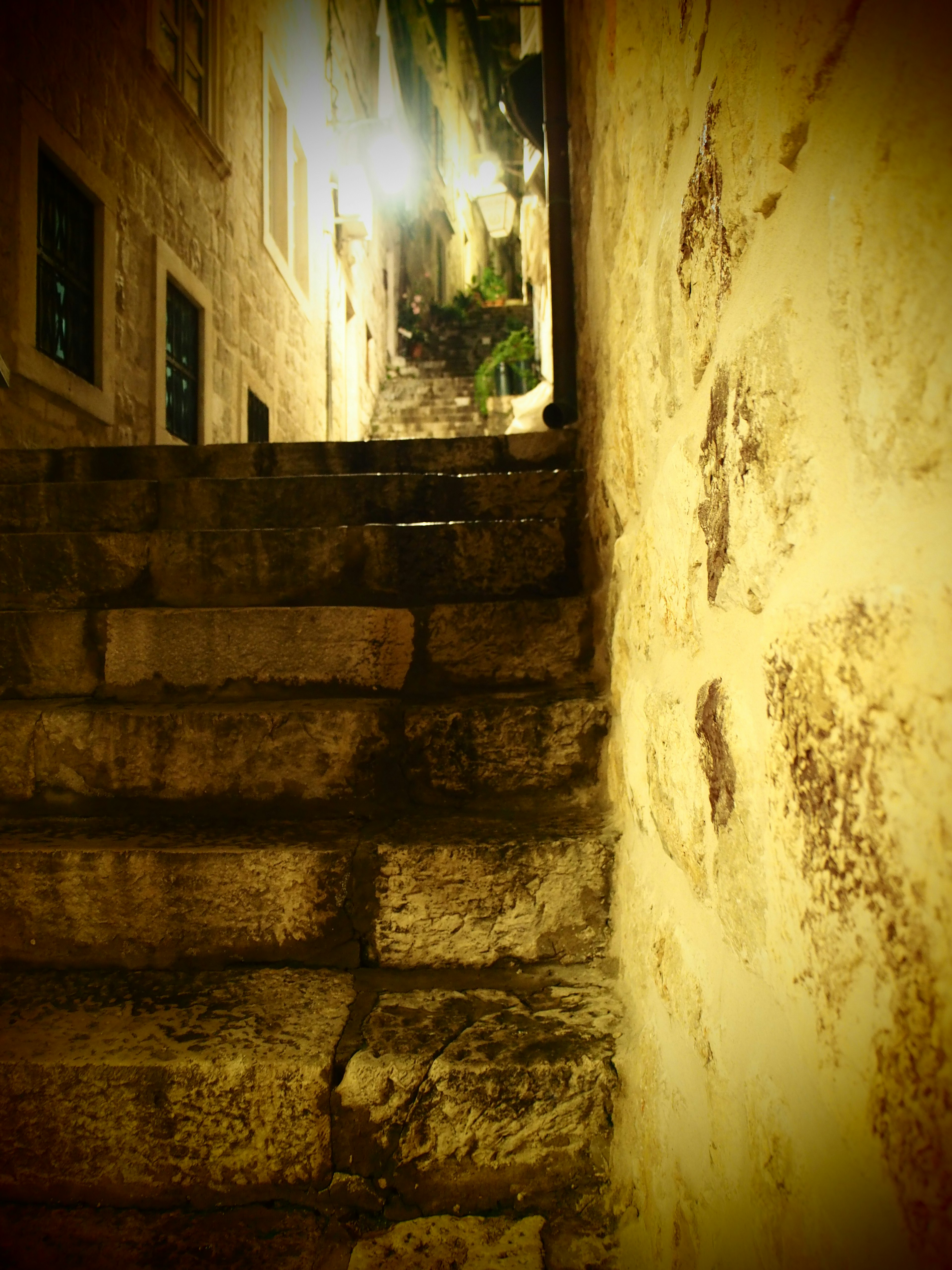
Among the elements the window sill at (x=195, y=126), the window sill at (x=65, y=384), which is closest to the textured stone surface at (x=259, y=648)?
the window sill at (x=65, y=384)

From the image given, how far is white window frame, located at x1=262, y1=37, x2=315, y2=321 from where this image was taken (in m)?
7.04

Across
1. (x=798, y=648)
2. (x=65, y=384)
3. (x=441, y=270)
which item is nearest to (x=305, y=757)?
(x=798, y=648)

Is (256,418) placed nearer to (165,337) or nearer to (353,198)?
(165,337)

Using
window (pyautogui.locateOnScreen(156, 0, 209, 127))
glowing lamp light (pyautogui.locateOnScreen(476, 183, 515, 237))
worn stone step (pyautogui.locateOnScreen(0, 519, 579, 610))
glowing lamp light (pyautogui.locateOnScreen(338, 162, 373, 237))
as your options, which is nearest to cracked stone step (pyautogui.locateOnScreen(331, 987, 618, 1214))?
worn stone step (pyautogui.locateOnScreen(0, 519, 579, 610))

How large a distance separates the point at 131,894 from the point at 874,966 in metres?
1.23

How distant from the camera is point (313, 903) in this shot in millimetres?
1236

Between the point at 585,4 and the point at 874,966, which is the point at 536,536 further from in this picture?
the point at 874,966

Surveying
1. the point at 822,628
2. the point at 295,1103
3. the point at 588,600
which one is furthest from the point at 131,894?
the point at 822,628

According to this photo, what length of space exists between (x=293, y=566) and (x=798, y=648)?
5.18 ft

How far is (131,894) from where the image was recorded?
124 cm

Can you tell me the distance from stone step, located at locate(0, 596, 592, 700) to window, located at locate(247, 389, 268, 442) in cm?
560

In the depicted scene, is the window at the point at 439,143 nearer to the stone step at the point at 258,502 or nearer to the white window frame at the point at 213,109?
the white window frame at the point at 213,109

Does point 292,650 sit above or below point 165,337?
below

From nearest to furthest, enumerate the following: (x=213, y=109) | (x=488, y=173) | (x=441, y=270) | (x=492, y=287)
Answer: (x=213, y=109) < (x=488, y=173) < (x=492, y=287) < (x=441, y=270)
